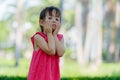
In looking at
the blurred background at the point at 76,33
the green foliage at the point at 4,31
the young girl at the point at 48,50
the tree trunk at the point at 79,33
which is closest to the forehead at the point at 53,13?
the young girl at the point at 48,50

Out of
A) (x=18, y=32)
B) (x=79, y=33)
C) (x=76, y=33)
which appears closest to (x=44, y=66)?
(x=18, y=32)

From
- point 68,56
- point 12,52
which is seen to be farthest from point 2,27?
point 68,56

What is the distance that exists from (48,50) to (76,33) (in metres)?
16.2

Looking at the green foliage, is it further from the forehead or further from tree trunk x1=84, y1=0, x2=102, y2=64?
the forehead

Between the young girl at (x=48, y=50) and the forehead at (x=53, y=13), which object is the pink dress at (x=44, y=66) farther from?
the forehead at (x=53, y=13)

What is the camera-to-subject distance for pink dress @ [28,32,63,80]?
3.16 metres

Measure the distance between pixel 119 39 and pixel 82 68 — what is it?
3.35m

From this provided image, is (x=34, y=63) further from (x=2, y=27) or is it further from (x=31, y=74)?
(x=2, y=27)

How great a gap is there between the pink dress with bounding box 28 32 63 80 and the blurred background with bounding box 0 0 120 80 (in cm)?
1421

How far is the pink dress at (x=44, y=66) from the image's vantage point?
3160 millimetres

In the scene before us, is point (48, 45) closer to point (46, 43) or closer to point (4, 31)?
point (46, 43)

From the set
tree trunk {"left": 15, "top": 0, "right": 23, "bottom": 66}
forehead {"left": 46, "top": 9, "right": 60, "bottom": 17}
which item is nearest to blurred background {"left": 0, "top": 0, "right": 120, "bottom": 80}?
tree trunk {"left": 15, "top": 0, "right": 23, "bottom": 66}

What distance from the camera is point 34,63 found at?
3.20 meters

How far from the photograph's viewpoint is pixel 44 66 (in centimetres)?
316
